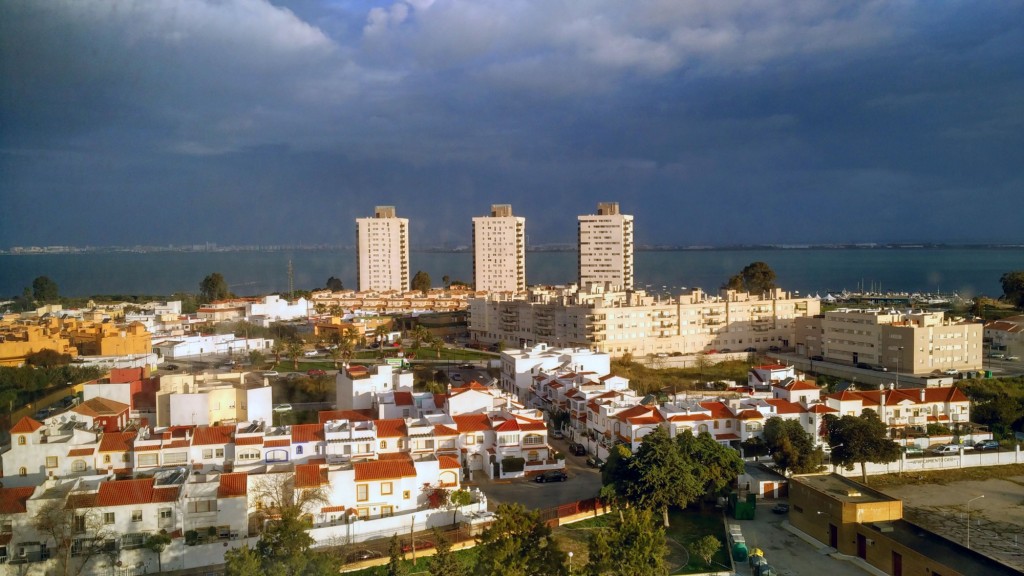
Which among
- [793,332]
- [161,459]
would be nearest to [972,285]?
[793,332]

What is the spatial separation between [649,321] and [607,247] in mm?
17390

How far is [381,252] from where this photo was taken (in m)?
43.0

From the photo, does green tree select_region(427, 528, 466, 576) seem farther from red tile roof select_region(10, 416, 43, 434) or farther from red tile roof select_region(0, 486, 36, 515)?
red tile roof select_region(10, 416, 43, 434)

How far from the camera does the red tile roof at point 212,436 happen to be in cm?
1012

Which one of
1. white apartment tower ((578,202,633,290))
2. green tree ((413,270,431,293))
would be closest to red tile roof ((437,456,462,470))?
green tree ((413,270,431,293))

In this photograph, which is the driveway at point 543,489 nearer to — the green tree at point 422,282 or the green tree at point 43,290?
the green tree at point 43,290

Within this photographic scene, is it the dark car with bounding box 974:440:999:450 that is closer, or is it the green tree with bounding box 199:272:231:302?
the dark car with bounding box 974:440:999:450

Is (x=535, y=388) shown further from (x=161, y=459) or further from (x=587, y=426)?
(x=161, y=459)

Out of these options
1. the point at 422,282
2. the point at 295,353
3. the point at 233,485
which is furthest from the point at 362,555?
the point at 422,282

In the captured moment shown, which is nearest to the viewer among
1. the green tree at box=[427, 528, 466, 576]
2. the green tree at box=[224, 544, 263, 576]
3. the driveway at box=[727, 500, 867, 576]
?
the green tree at box=[224, 544, 263, 576]

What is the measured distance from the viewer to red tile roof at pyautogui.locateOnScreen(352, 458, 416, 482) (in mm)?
9039

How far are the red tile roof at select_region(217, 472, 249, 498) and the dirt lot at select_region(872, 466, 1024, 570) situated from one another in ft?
24.8

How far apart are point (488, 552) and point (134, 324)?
615 inches

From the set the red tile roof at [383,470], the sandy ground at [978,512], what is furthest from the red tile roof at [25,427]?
the sandy ground at [978,512]
